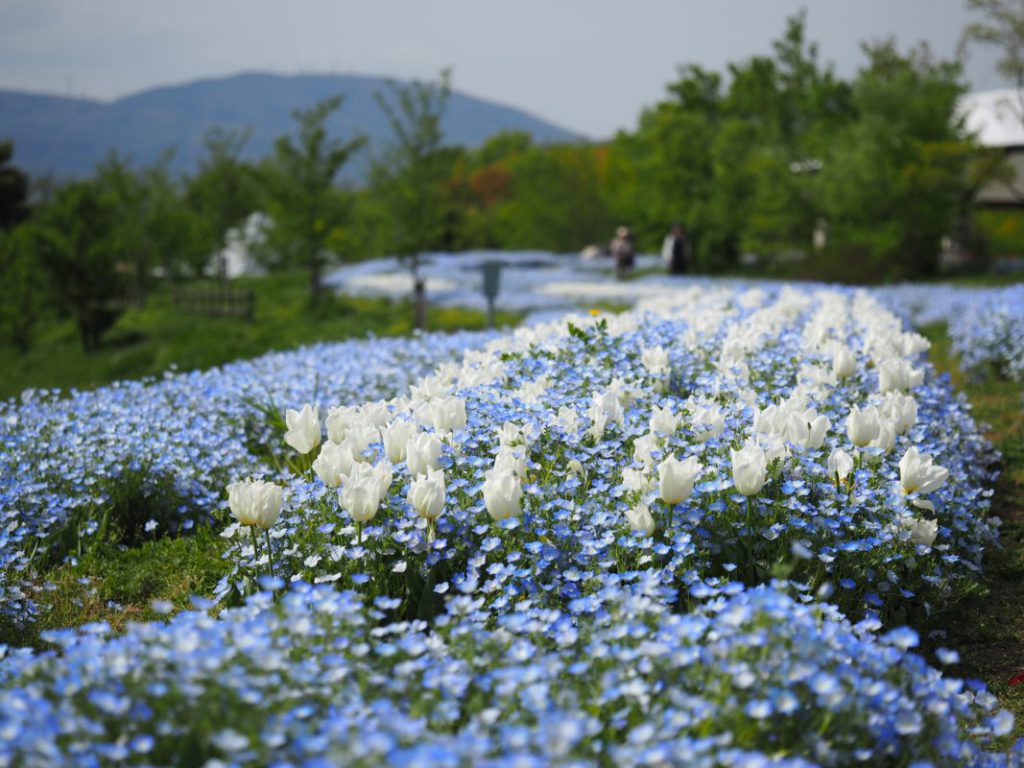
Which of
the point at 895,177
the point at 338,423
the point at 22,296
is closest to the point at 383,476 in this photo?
the point at 338,423

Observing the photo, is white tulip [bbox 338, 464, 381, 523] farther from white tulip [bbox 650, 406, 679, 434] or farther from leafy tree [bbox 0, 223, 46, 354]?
leafy tree [bbox 0, 223, 46, 354]

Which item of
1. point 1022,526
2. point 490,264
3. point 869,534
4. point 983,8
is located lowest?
point 1022,526

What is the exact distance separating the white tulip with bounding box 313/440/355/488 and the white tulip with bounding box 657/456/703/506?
1360mm

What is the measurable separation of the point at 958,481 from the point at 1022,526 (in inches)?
47.5

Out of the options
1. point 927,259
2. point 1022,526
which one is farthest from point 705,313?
point 927,259

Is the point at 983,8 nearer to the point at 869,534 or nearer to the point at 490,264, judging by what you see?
the point at 490,264

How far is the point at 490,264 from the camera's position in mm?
11617

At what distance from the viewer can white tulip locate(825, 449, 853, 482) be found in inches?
165

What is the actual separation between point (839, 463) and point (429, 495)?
1.93 m

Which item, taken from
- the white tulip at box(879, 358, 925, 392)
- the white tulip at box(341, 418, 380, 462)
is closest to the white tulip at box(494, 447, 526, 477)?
the white tulip at box(341, 418, 380, 462)

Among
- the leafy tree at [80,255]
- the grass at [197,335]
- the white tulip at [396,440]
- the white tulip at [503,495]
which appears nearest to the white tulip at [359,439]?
the white tulip at [396,440]

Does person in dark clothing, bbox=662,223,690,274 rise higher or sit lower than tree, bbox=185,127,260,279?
lower

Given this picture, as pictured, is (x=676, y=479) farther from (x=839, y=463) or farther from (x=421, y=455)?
(x=421, y=455)

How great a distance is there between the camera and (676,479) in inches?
145
